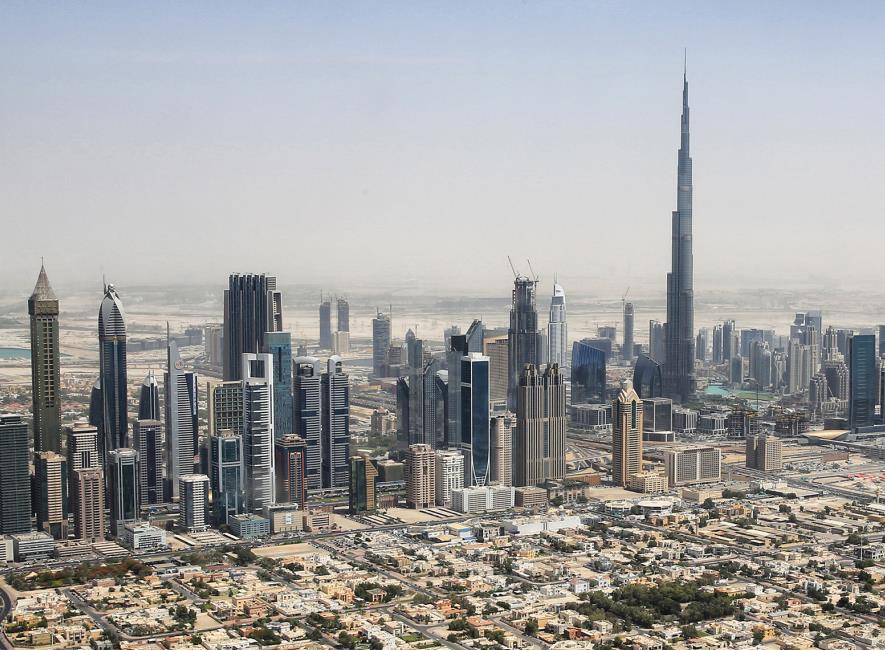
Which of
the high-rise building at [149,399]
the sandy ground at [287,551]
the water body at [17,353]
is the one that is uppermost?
the water body at [17,353]

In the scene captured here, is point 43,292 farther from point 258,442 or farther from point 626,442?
point 626,442

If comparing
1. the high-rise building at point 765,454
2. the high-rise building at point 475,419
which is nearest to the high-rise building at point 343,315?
the high-rise building at point 475,419

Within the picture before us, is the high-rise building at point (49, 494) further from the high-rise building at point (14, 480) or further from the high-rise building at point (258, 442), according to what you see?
the high-rise building at point (258, 442)

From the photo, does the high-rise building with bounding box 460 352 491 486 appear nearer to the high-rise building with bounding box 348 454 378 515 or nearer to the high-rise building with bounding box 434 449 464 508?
the high-rise building with bounding box 434 449 464 508

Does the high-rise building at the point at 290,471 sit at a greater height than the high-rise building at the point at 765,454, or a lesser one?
greater

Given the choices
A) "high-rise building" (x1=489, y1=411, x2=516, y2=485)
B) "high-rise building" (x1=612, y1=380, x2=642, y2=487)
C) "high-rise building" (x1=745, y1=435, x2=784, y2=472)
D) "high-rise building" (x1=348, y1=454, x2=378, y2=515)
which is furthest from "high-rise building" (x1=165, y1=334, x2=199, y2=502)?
"high-rise building" (x1=745, y1=435, x2=784, y2=472)

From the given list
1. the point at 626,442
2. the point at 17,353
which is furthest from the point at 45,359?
the point at 626,442
